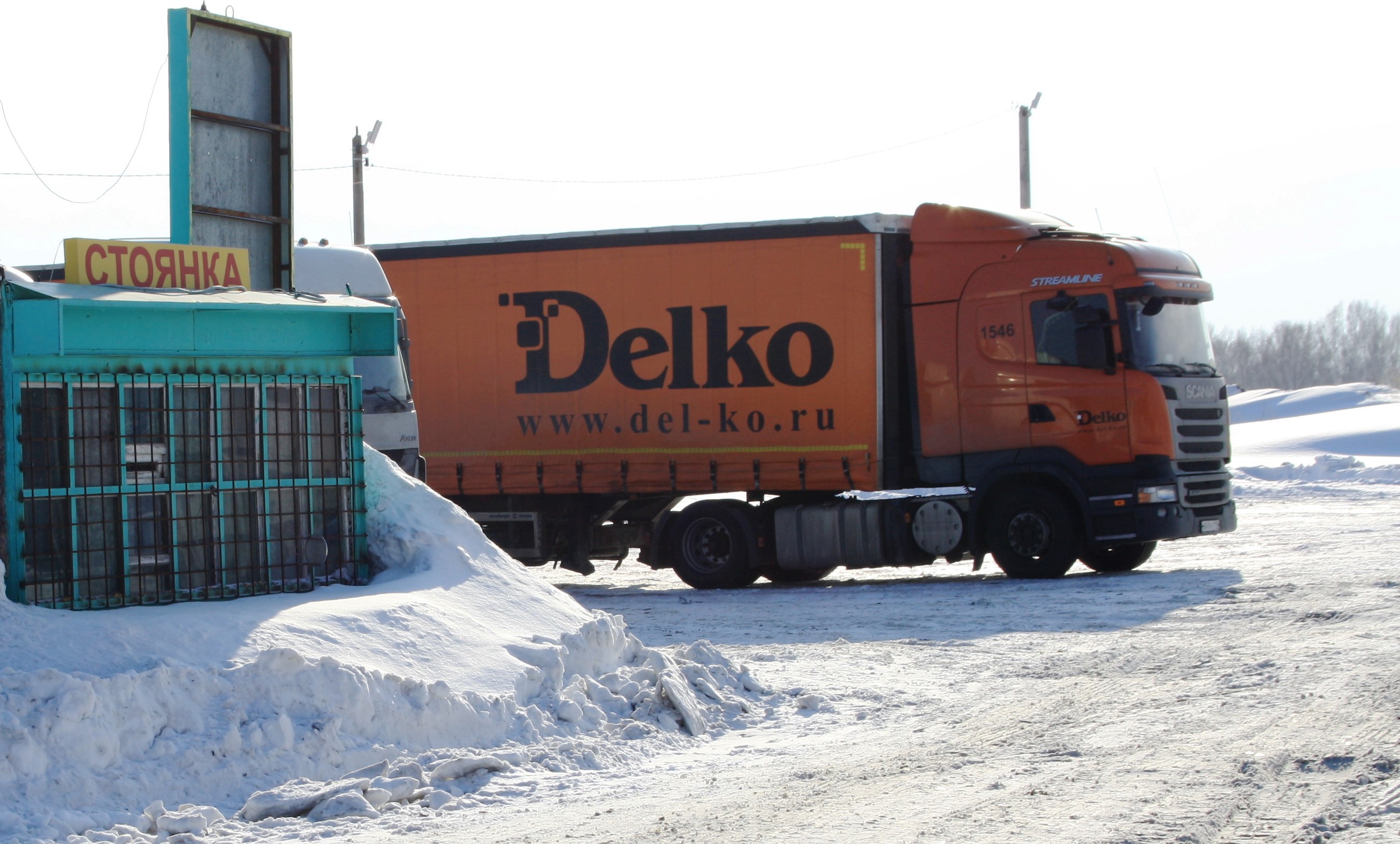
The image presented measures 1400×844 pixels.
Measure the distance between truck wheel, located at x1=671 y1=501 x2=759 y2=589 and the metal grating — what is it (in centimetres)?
721

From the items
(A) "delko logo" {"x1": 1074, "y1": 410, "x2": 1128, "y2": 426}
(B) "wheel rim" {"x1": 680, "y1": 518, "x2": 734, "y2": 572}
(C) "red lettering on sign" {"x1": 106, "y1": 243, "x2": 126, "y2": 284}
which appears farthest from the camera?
(B) "wheel rim" {"x1": 680, "y1": 518, "x2": 734, "y2": 572}

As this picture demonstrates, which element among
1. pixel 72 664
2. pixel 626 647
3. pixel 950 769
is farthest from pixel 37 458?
pixel 950 769

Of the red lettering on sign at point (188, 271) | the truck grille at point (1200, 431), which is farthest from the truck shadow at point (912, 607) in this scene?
the red lettering on sign at point (188, 271)

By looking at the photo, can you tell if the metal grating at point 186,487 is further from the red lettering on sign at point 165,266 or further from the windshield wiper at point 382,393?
the windshield wiper at point 382,393

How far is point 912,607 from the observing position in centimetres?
1334

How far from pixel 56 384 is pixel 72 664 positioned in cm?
175

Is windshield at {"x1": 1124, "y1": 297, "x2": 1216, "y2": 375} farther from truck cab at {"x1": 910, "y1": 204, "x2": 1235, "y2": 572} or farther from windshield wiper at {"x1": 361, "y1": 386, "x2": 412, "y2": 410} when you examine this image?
windshield wiper at {"x1": 361, "y1": 386, "x2": 412, "y2": 410}

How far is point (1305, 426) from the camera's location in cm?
4297

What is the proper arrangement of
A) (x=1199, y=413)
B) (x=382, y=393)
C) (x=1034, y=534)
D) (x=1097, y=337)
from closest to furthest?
(x=382, y=393)
(x=1097, y=337)
(x=1199, y=413)
(x=1034, y=534)

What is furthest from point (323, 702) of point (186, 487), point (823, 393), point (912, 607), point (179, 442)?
point (823, 393)

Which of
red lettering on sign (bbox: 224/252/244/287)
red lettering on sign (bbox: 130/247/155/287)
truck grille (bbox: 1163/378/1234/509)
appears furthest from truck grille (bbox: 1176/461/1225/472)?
red lettering on sign (bbox: 130/247/155/287)

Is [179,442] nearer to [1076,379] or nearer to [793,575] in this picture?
[1076,379]

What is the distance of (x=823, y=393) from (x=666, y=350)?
1.80 m

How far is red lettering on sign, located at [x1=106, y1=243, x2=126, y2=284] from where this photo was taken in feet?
27.0
